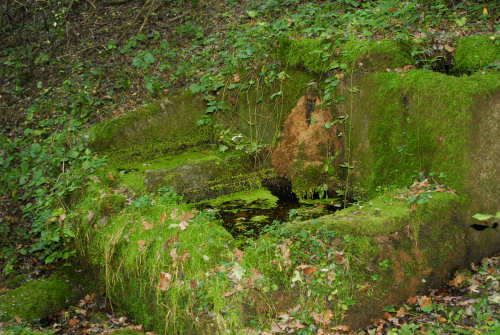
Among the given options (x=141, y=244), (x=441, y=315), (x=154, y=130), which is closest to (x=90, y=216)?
(x=141, y=244)

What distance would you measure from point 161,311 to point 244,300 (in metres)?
0.94

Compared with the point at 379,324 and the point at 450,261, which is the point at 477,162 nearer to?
the point at 450,261

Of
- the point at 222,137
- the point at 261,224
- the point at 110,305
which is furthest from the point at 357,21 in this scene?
the point at 110,305

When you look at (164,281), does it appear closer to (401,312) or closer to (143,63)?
(401,312)

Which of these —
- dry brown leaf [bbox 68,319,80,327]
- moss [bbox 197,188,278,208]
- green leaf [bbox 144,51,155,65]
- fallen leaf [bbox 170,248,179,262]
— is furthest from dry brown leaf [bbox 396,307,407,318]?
green leaf [bbox 144,51,155,65]

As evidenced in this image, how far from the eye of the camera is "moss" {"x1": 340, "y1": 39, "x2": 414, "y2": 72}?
4539 millimetres

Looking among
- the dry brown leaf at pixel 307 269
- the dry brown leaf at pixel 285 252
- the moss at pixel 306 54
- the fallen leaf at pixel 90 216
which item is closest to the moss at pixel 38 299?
the fallen leaf at pixel 90 216

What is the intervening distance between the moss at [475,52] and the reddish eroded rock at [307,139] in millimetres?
1672

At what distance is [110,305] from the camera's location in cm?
407

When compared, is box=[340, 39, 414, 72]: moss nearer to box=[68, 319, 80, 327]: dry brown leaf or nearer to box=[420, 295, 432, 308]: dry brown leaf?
box=[420, 295, 432, 308]: dry brown leaf

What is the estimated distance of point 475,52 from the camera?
4465 millimetres

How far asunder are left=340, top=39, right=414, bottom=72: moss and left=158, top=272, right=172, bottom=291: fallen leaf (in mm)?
3329

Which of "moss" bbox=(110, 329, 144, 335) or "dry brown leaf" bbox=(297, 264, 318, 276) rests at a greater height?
"dry brown leaf" bbox=(297, 264, 318, 276)

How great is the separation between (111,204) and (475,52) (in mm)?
4696
